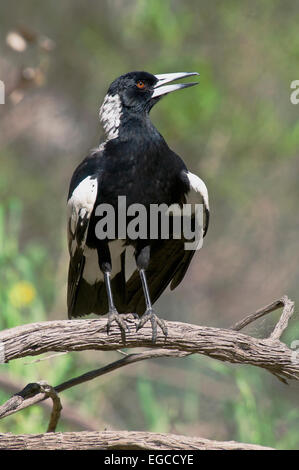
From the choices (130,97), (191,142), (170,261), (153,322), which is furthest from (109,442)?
(191,142)

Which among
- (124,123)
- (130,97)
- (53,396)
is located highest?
(130,97)

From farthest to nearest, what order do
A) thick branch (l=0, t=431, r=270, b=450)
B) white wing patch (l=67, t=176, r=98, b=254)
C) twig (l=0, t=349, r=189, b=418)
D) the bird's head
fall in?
the bird's head → white wing patch (l=67, t=176, r=98, b=254) → twig (l=0, t=349, r=189, b=418) → thick branch (l=0, t=431, r=270, b=450)

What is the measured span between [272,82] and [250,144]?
0.51 meters

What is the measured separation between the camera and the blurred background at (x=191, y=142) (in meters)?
4.94

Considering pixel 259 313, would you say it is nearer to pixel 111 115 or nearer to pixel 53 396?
pixel 53 396

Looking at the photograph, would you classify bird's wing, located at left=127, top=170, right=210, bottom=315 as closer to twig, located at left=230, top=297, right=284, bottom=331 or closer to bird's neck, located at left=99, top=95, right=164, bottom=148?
bird's neck, located at left=99, top=95, right=164, bottom=148

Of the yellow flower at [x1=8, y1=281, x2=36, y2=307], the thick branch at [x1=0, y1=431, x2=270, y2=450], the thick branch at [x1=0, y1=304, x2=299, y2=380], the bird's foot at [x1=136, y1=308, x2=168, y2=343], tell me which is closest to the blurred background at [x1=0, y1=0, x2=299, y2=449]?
the yellow flower at [x1=8, y1=281, x2=36, y2=307]

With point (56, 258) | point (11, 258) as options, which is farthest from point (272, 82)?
point (11, 258)

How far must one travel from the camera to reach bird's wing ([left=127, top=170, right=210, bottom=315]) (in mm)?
2830

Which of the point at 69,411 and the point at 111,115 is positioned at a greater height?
the point at 111,115

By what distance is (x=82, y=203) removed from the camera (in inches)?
106

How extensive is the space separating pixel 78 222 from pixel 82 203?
92mm

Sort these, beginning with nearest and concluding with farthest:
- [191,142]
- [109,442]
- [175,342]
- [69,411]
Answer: [109,442] → [175,342] → [69,411] → [191,142]
